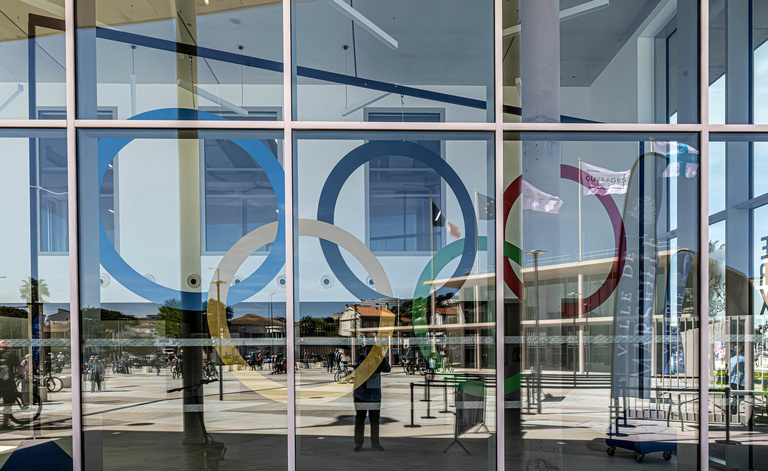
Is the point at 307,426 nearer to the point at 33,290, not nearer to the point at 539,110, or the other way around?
the point at 33,290

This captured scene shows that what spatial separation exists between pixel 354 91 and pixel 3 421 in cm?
483

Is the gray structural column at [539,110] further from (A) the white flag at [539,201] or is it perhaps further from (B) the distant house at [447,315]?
(B) the distant house at [447,315]

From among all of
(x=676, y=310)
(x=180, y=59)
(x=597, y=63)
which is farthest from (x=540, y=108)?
(x=180, y=59)

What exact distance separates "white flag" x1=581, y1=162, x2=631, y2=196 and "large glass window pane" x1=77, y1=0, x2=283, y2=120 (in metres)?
3.39

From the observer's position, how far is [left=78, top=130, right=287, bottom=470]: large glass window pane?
207 inches

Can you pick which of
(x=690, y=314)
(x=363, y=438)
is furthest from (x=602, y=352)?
(x=363, y=438)

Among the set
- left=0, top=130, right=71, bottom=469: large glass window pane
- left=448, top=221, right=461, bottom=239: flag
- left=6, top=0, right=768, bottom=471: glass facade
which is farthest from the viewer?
left=448, top=221, right=461, bottom=239: flag

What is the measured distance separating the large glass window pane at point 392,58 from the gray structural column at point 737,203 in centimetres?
264

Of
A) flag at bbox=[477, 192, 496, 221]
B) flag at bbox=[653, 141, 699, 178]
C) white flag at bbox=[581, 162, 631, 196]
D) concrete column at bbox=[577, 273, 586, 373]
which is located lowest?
concrete column at bbox=[577, 273, 586, 373]

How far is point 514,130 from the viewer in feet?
18.3

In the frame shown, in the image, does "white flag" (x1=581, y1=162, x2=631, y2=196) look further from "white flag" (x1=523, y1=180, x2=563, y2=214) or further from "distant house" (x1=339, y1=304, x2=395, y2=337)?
"distant house" (x1=339, y1=304, x2=395, y2=337)

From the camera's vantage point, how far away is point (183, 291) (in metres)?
5.35

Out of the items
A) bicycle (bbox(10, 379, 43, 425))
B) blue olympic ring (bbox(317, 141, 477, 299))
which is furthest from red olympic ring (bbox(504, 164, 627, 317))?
bicycle (bbox(10, 379, 43, 425))

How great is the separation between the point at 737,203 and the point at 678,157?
0.81 meters
